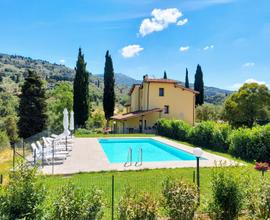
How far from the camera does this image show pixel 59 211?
525 cm

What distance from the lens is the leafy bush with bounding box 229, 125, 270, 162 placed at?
47.9 feet

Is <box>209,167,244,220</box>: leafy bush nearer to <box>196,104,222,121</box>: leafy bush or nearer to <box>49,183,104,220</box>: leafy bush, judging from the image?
<box>49,183,104,220</box>: leafy bush

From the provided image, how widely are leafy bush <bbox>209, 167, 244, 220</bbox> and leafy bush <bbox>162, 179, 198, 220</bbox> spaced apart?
0.55 m

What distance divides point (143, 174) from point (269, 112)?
3071 centimetres

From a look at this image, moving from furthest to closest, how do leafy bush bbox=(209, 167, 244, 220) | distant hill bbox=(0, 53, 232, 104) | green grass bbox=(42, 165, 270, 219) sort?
distant hill bbox=(0, 53, 232, 104), green grass bbox=(42, 165, 270, 219), leafy bush bbox=(209, 167, 244, 220)

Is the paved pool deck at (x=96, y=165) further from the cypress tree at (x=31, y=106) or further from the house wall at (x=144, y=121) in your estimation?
the house wall at (x=144, y=121)

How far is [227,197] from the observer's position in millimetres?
6477

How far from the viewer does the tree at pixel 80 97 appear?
34.5m

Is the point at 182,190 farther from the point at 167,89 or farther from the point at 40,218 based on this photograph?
the point at 167,89

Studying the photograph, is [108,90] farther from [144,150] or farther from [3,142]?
[144,150]

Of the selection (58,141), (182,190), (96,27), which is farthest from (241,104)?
(182,190)

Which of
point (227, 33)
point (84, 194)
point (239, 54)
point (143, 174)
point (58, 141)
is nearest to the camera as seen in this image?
point (84, 194)

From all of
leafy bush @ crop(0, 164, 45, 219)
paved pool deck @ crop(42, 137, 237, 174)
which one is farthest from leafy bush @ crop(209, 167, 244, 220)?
paved pool deck @ crop(42, 137, 237, 174)

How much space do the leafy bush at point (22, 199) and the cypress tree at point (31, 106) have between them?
2367 cm
